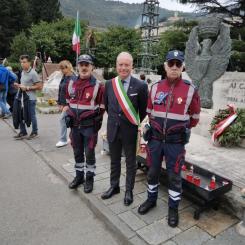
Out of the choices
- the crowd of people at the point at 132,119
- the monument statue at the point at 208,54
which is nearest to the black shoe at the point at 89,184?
the crowd of people at the point at 132,119

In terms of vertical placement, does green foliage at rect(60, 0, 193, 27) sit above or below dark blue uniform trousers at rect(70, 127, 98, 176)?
above

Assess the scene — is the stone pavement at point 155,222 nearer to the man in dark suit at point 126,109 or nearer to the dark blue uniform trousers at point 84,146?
the man in dark suit at point 126,109

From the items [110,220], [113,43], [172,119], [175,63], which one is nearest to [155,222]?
[110,220]

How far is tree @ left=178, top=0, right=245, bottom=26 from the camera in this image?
14.0 m

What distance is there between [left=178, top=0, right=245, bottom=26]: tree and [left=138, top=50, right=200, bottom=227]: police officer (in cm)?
1242

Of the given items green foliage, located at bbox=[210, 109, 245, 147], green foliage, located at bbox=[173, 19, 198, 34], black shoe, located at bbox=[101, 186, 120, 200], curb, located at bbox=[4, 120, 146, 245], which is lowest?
curb, located at bbox=[4, 120, 146, 245]

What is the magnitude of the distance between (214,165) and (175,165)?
1.85 metres

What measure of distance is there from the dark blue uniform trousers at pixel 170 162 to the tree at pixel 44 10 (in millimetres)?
49350

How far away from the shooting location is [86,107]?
3857 millimetres

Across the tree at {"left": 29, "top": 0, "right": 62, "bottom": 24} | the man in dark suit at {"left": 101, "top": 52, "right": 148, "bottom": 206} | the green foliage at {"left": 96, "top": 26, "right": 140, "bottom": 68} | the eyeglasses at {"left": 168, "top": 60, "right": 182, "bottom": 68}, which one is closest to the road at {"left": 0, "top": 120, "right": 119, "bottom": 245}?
the man in dark suit at {"left": 101, "top": 52, "right": 148, "bottom": 206}

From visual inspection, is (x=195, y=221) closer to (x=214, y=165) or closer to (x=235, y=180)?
(x=235, y=180)

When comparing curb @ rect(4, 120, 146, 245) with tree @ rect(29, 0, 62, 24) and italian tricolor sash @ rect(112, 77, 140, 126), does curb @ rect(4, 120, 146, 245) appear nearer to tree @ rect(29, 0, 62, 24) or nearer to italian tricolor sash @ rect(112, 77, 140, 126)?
italian tricolor sash @ rect(112, 77, 140, 126)

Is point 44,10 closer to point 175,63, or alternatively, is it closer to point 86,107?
point 86,107

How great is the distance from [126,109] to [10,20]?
4762cm
